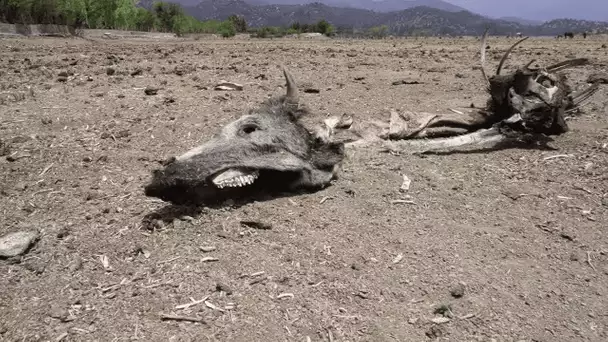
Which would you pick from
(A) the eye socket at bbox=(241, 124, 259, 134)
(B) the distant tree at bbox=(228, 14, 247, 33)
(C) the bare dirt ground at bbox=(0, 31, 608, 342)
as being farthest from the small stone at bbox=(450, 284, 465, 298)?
(B) the distant tree at bbox=(228, 14, 247, 33)


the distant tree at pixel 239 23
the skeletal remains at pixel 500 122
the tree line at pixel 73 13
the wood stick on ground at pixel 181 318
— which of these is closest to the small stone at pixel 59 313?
the wood stick on ground at pixel 181 318

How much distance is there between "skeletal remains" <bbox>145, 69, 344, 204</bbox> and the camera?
324 cm

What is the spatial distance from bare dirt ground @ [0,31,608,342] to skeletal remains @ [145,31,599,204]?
0.64 feet

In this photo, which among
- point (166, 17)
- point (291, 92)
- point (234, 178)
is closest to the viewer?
point (234, 178)

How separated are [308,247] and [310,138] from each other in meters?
1.11

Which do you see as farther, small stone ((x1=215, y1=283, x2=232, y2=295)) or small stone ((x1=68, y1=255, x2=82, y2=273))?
small stone ((x1=68, y1=255, x2=82, y2=273))

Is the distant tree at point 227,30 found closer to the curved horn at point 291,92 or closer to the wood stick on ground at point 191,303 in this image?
the curved horn at point 291,92

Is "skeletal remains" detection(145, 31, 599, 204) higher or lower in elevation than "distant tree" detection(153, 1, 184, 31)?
lower

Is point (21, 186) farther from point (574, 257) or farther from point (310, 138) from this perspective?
point (574, 257)

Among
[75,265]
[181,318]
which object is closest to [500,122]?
[181,318]

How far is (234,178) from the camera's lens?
3420 mm

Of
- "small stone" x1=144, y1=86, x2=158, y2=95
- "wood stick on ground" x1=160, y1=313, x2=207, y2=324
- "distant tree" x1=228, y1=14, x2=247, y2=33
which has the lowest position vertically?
"wood stick on ground" x1=160, y1=313, x2=207, y2=324

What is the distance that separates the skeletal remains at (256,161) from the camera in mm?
3242

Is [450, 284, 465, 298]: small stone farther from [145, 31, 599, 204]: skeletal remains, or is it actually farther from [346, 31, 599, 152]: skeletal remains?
[346, 31, 599, 152]: skeletal remains
